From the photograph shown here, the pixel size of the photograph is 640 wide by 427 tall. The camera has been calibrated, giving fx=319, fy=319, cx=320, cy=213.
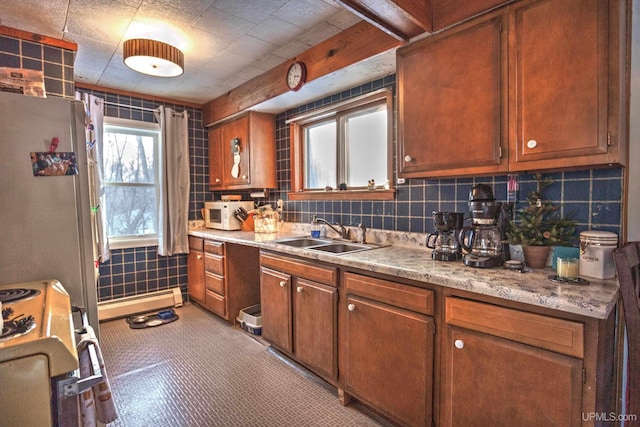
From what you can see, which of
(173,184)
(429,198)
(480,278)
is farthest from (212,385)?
(173,184)

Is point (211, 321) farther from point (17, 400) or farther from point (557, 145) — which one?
point (557, 145)

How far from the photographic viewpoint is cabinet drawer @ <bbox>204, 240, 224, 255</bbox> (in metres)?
3.18

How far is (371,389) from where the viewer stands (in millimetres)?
1777

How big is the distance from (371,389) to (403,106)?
1654 mm

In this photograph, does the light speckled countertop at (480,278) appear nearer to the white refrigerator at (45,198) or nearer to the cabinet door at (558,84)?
the cabinet door at (558,84)

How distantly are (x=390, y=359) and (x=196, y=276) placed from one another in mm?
2713

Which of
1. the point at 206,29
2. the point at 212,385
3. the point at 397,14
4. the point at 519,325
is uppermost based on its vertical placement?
the point at 206,29

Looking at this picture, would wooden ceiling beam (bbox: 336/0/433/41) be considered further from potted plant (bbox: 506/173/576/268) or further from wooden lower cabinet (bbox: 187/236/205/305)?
wooden lower cabinet (bbox: 187/236/205/305)

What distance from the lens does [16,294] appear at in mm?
1145

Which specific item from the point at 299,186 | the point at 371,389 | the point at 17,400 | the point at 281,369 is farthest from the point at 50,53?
the point at 371,389

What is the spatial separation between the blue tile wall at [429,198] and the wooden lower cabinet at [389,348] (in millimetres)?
732

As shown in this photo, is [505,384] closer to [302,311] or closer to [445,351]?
[445,351]

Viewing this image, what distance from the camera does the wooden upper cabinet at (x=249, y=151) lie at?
11.0 feet

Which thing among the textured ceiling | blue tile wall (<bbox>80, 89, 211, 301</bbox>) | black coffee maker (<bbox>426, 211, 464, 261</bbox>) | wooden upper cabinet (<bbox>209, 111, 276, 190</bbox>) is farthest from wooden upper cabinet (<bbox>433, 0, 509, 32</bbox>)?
blue tile wall (<bbox>80, 89, 211, 301</bbox>)
